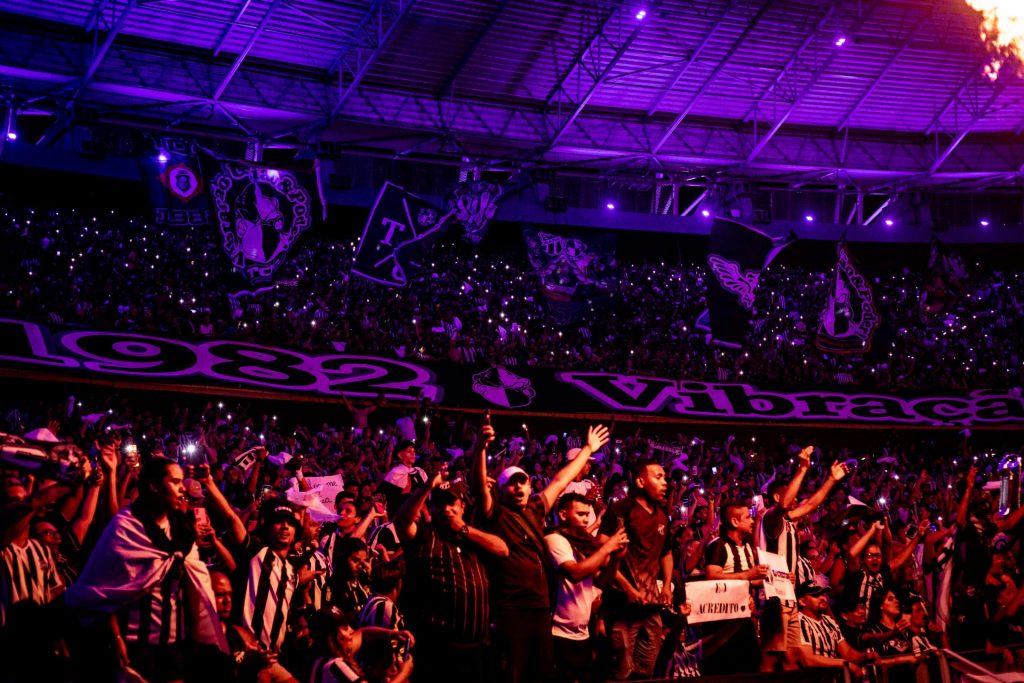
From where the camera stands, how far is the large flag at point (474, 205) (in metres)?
19.9

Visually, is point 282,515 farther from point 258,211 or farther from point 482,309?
point 482,309

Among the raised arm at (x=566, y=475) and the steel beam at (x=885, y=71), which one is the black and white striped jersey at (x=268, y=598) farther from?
the steel beam at (x=885, y=71)

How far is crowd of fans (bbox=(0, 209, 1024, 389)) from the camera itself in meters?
17.3

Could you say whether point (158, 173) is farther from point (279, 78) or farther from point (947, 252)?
point (947, 252)

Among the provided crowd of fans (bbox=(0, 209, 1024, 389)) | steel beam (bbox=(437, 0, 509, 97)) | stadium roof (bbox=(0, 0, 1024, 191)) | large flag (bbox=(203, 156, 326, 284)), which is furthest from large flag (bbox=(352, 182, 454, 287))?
steel beam (bbox=(437, 0, 509, 97))

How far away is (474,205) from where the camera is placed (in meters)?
20.0

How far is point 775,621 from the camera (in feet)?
22.2

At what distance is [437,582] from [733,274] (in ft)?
45.6

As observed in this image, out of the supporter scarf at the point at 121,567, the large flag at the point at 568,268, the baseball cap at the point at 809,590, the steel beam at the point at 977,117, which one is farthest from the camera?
the steel beam at the point at 977,117

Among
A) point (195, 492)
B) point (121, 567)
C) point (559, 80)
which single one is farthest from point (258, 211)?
point (121, 567)

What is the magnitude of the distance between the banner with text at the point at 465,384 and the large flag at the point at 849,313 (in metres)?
1.87

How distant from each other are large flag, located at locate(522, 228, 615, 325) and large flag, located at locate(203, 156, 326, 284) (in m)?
5.27

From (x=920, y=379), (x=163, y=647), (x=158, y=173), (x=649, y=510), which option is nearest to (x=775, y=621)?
(x=649, y=510)

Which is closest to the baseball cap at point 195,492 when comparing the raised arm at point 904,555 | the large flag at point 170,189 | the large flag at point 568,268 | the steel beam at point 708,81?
the raised arm at point 904,555
